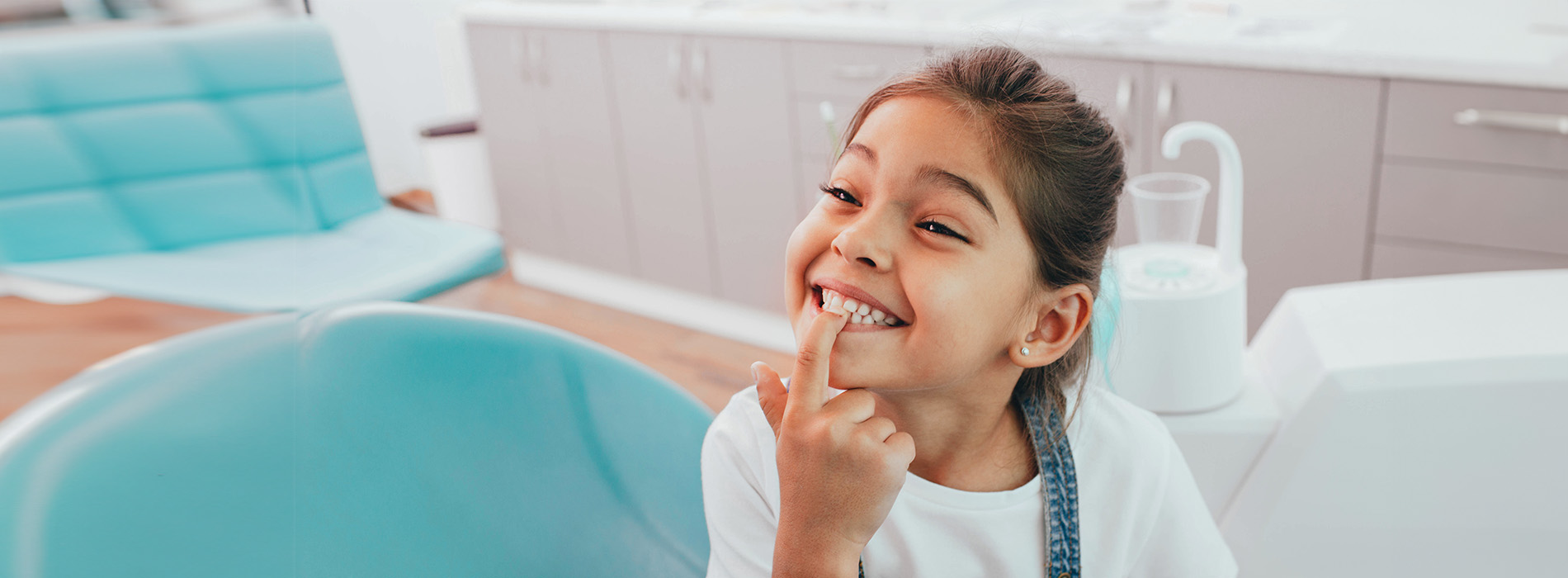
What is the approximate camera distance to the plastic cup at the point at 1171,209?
1.04 meters

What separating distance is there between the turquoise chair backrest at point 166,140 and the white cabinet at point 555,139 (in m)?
2.45

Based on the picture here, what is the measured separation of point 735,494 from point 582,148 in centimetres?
230

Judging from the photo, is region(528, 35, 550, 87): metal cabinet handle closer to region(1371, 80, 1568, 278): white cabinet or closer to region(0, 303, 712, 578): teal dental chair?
region(1371, 80, 1568, 278): white cabinet

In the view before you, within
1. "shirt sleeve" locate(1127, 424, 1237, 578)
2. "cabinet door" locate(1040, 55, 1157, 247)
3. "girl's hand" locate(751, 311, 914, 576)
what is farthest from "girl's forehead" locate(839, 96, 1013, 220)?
"cabinet door" locate(1040, 55, 1157, 247)

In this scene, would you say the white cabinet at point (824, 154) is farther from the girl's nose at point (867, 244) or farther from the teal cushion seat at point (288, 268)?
the teal cushion seat at point (288, 268)

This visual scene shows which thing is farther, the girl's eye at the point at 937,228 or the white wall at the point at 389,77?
the girl's eye at the point at 937,228

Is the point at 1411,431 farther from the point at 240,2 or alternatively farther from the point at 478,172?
the point at 478,172

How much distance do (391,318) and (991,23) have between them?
73.6 inches

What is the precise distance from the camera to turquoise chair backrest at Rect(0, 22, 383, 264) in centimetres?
26

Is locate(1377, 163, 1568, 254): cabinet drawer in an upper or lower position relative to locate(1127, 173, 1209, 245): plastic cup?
lower

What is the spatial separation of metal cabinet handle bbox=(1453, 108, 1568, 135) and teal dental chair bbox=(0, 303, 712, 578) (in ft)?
4.68

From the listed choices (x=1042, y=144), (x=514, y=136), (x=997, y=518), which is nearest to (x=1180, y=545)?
(x=997, y=518)

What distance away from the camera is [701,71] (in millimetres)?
2516

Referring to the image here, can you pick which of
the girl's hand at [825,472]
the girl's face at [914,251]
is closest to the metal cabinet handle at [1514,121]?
the girl's face at [914,251]
